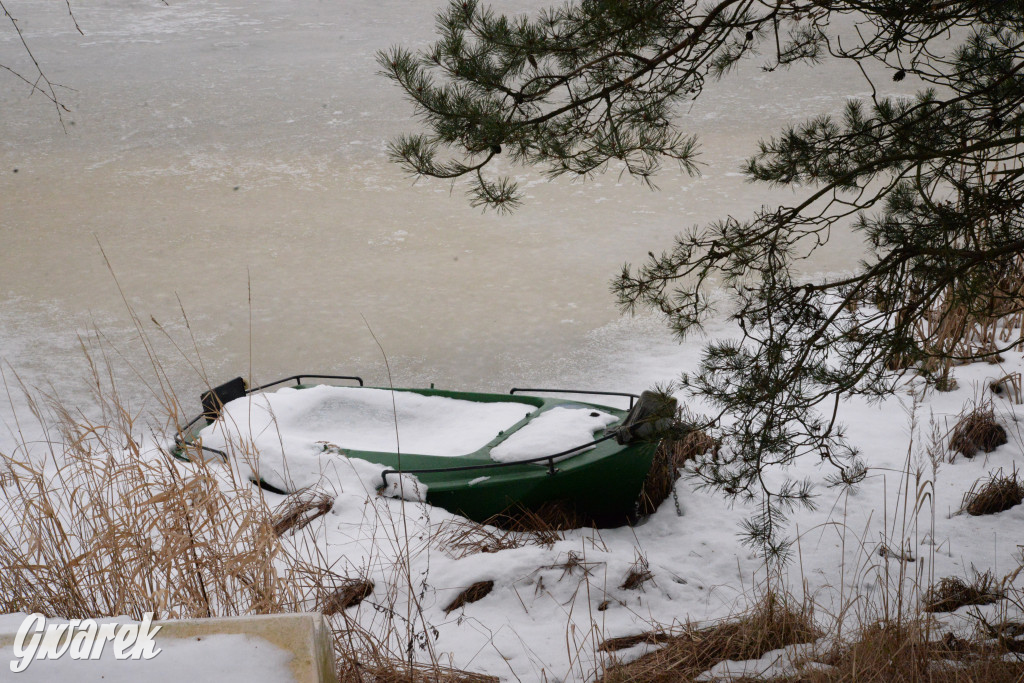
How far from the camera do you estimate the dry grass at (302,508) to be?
289 centimetres

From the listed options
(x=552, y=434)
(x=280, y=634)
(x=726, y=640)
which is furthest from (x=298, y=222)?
(x=280, y=634)

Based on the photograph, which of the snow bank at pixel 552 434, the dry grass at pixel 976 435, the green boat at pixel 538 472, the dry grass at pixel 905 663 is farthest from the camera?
the dry grass at pixel 976 435

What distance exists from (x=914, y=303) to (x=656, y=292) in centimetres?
73

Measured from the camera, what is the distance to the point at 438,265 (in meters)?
7.08

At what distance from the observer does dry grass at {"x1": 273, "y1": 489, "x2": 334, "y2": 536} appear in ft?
9.50

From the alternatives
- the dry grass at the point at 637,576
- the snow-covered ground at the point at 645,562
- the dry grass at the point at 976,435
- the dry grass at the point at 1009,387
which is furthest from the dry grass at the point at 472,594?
the dry grass at the point at 1009,387

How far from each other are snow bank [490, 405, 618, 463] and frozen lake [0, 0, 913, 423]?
4.84 ft

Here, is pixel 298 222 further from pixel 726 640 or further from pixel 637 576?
pixel 726 640

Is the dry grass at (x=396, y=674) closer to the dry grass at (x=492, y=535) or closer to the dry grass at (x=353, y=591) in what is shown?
the dry grass at (x=353, y=591)

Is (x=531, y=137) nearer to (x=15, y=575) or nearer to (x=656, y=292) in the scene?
(x=656, y=292)

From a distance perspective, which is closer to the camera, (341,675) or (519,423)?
(341,675)

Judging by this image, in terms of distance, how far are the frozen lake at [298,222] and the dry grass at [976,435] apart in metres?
1.72

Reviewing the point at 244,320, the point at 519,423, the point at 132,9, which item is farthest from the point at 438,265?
the point at 132,9

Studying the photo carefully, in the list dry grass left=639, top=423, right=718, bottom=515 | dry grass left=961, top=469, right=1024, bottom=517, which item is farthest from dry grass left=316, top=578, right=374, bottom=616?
dry grass left=961, top=469, right=1024, bottom=517
